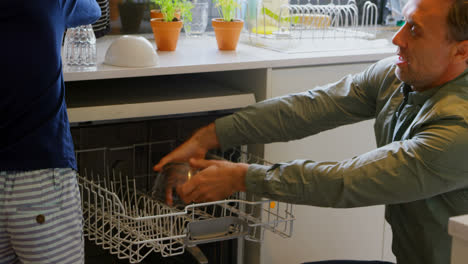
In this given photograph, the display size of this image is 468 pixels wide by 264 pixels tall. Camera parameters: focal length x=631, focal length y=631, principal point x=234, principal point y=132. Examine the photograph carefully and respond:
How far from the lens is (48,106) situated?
4.27 feet

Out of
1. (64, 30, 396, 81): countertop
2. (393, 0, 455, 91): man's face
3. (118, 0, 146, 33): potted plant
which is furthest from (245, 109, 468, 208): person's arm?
(118, 0, 146, 33): potted plant

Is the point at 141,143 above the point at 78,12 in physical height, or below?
below

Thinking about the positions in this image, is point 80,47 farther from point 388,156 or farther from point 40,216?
point 388,156

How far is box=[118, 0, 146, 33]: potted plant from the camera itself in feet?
7.46

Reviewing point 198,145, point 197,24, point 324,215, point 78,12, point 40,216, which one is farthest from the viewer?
point 197,24

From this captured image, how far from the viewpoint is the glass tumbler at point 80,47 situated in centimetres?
162

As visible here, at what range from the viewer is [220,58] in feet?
5.88

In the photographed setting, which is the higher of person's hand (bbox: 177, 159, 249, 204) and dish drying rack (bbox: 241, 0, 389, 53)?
dish drying rack (bbox: 241, 0, 389, 53)

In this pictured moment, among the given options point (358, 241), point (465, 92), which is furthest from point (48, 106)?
point (358, 241)

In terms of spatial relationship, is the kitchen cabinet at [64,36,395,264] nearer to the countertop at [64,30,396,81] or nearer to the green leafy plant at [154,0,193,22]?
the countertop at [64,30,396,81]

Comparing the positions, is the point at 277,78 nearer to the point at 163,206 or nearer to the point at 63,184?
the point at 163,206

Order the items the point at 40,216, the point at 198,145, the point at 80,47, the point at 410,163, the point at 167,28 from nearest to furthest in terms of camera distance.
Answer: the point at 410,163 < the point at 40,216 < the point at 198,145 < the point at 80,47 < the point at 167,28

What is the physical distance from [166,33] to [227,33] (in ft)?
0.61

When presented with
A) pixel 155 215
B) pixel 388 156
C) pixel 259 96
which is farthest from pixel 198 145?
pixel 388 156
